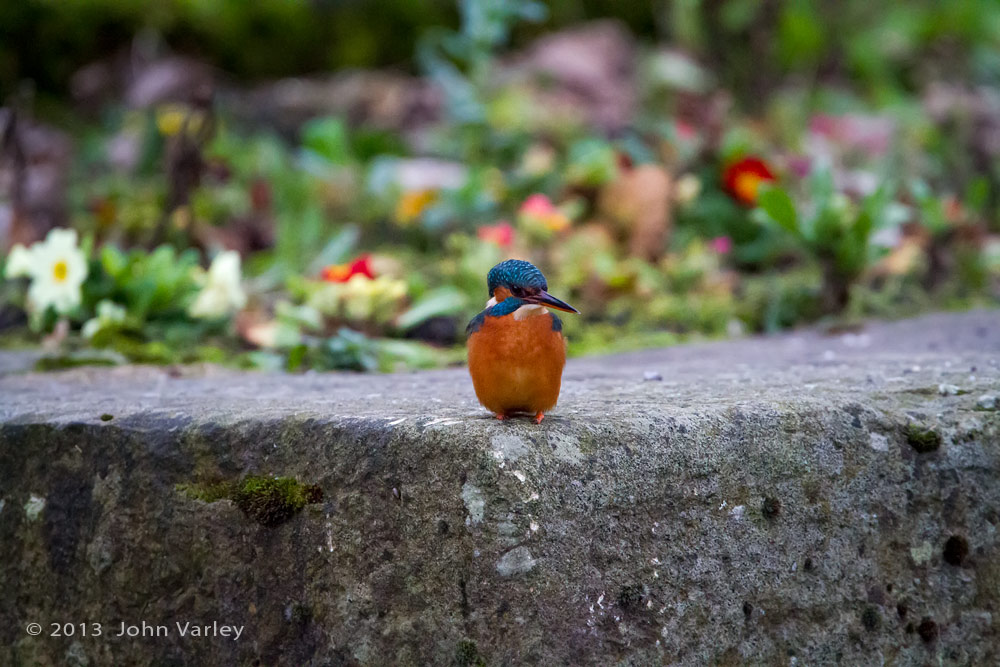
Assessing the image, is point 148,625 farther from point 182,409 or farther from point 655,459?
point 655,459

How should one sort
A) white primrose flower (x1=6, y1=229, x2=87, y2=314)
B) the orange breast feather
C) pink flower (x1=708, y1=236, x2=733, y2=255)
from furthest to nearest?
1. pink flower (x1=708, y1=236, x2=733, y2=255)
2. white primrose flower (x1=6, y1=229, x2=87, y2=314)
3. the orange breast feather

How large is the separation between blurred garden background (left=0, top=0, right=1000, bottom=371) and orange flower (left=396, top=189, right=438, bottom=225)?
0.06 ft

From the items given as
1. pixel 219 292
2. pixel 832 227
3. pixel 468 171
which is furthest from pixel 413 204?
pixel 832 227

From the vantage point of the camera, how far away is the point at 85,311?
3334mm

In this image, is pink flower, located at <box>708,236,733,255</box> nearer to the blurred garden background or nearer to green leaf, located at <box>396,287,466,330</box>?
the blurred garden background

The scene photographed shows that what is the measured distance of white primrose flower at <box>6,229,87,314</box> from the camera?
3.19m

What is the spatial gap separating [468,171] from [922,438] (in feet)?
11.2

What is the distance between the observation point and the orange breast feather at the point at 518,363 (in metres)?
1.65

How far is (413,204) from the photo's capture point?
15.0 feet

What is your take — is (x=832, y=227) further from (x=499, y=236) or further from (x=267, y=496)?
(x=267, y=496)

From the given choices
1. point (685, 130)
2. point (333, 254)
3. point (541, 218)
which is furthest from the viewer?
point (685, 130)

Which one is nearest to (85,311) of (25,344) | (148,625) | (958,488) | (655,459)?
(25,344)

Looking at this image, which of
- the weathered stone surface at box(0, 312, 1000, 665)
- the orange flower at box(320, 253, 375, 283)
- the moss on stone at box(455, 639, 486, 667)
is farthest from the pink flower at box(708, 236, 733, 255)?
the moss on stone at box(455, 639, 486, 667)

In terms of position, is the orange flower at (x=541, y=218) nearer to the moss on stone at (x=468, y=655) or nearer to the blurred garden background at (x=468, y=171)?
the blurred garden background at (x=468, y=171)
